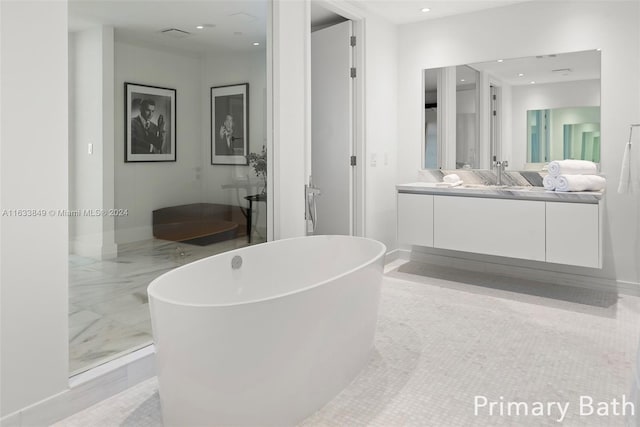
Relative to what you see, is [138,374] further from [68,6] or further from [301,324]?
[68,6]

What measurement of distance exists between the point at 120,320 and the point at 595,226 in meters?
3.11

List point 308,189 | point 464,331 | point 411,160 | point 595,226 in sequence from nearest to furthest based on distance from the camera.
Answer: point 464,331 < point 595,226 < point 308,189 < point 411,160

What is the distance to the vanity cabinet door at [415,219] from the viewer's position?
161 inches

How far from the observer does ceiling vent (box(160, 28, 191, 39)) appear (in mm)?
2463

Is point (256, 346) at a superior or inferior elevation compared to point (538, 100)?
inferior

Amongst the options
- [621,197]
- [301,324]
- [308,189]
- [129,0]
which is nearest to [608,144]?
[621,197]

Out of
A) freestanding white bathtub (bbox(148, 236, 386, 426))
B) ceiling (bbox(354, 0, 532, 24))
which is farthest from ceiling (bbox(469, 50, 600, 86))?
freestanding white bathtub (bbox(148, 236, 386, 426))

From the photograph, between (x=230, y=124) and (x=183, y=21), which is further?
(x=230, y=124)

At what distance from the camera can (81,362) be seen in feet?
6.94

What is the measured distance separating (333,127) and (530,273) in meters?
2.19

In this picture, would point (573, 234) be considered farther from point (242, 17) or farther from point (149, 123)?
point (149, 123)

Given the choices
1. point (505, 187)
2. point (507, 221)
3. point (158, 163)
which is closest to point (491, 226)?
point (507, 221)

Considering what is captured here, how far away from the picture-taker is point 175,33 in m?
2.50

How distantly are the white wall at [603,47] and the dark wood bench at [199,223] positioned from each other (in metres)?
2.67
